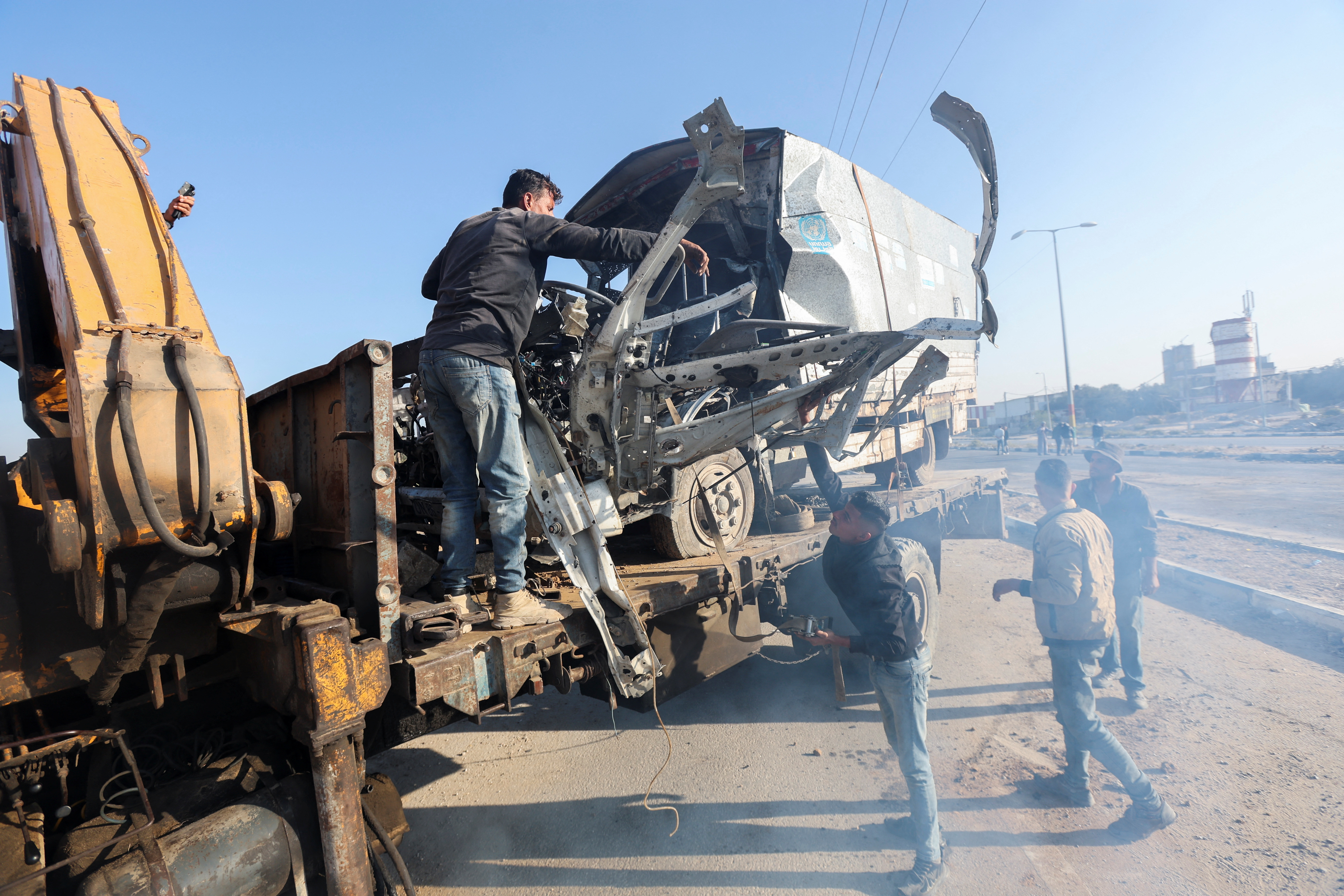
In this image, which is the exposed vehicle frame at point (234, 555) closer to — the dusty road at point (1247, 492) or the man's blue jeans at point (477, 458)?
the man's blue jeans at point (477, 458)

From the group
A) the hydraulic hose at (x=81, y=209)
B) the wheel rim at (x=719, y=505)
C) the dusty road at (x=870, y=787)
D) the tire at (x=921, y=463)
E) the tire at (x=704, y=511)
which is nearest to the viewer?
the hydraulic hose at (x=81, y=209)

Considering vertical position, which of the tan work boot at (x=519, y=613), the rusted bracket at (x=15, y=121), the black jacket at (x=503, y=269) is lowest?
the tan work boot at (x=519, y=613)

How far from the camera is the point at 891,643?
10.6 ft

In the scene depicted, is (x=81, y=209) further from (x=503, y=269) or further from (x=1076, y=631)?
(x=1076, y=631)

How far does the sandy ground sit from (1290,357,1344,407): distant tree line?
42666mm

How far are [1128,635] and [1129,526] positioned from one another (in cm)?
95

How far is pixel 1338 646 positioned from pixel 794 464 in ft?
14.8

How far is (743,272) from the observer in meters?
5.07

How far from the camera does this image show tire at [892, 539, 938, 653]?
15.9 ft

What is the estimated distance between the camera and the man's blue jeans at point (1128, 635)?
466cm

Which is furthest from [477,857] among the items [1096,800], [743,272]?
[743,272]

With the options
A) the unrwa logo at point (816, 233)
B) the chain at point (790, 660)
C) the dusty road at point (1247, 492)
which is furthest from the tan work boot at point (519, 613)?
the dusty road at point (1247, 492)

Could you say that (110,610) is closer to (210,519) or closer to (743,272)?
(210,519)

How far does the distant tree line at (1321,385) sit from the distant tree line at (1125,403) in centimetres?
732
